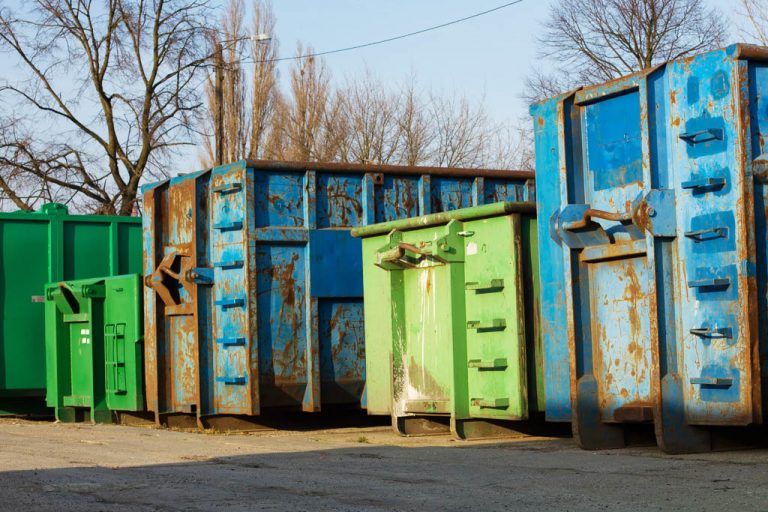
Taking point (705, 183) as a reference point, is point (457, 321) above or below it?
below

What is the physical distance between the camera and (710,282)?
8320mm

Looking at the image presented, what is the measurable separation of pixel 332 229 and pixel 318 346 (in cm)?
121

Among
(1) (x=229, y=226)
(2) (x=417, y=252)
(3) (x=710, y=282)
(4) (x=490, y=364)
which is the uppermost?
(1) (x=229, y=226)

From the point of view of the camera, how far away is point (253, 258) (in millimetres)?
12375

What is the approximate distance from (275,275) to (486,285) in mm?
2828

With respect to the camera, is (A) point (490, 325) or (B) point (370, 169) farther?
(B) point (370, 169)

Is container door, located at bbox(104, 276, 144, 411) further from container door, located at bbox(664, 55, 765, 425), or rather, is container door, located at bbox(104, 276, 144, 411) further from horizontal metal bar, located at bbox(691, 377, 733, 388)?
horizontal metal bar, located at bbox(691, 377, 733, 388)

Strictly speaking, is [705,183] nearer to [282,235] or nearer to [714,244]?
[714,244]

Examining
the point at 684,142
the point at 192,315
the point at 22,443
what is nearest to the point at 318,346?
the point at 192,315

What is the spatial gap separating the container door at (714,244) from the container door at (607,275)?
1.17ft

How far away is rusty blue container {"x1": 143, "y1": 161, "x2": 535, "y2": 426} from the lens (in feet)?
40.9

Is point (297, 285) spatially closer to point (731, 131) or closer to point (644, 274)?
point (644, 274)

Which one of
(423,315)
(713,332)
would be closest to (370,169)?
(423,315)

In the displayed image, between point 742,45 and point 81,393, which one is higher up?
point 742,45
